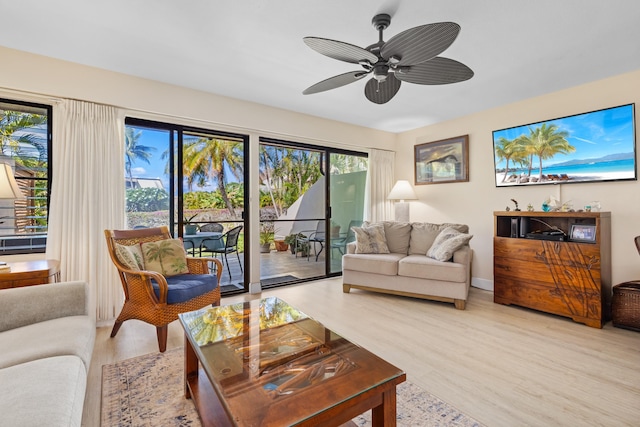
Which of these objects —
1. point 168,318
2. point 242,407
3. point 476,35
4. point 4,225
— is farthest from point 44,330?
point 476,35

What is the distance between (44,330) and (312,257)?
3.68 meters

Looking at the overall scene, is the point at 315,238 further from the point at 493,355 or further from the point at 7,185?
the point at 7,185

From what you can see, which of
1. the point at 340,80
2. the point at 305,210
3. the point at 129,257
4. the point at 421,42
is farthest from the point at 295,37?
the point at 305,210

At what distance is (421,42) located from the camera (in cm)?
171

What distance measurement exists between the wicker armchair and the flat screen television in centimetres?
381

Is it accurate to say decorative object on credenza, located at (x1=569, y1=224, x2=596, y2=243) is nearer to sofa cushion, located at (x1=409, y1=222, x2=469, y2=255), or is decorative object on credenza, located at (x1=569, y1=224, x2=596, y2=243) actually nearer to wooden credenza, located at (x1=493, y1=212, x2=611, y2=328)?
wooden credenza, located at (x1=493, y1=212, x2=611, y2=328)

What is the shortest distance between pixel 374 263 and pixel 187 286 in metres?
2.22

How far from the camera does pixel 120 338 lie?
2582mm

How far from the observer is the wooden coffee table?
1048mm

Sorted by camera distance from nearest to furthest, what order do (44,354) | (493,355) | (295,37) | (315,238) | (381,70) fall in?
(44,354) → (381,70) → (493,355) → (295,37) → (315,238)

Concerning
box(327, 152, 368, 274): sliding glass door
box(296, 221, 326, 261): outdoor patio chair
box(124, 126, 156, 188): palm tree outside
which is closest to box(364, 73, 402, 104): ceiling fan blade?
box(327, 152, 368, 274): sliding glass door

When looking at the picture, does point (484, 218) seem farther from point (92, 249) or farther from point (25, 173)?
point (25, 173)

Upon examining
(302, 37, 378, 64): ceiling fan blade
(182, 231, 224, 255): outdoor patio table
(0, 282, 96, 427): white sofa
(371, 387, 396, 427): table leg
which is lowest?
(371, 387, 396, 427): table leg

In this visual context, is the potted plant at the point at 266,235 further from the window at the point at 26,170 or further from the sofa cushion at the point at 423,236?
the window at the point at 26,170
